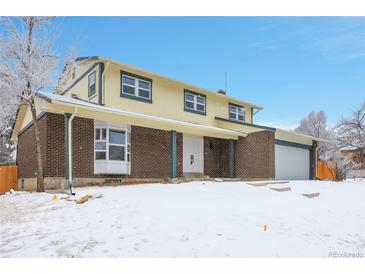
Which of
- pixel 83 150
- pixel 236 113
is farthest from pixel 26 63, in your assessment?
pixel 236 113

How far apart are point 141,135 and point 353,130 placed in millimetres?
23525

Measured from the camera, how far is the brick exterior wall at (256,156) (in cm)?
1769

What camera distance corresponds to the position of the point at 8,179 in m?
17.2

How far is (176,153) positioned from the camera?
1641cm

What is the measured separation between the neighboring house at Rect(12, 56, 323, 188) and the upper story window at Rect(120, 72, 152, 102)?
5 centimetres

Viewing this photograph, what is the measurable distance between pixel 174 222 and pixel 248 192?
490 cm

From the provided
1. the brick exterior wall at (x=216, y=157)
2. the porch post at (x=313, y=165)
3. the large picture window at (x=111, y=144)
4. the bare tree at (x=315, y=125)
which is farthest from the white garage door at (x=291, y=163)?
the bare tree at (x=315, y=125)

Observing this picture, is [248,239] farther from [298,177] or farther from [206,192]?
[298,177]

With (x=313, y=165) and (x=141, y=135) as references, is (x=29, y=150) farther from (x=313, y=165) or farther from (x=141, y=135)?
(x=313, y=165)

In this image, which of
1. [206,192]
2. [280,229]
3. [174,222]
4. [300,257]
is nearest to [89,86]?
[206,192]

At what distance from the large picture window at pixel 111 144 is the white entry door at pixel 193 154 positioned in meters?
4.29

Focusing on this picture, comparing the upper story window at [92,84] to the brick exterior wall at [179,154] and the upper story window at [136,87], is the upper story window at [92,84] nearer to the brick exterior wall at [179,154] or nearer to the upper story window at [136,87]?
the upper story window at [136,87]

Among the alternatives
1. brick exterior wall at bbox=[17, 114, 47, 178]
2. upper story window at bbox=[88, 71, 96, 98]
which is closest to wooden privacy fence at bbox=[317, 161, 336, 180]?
upper story window at bbox=[88, 71, 96, 98]

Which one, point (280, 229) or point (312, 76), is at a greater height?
point (312, 76)
